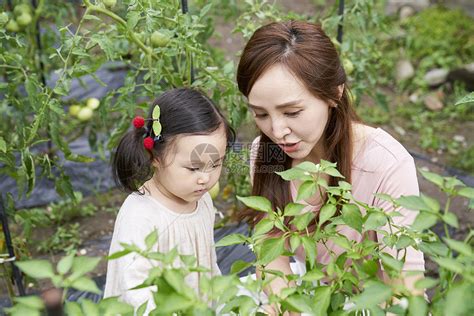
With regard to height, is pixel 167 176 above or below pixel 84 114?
above

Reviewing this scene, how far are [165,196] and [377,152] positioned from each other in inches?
19.0

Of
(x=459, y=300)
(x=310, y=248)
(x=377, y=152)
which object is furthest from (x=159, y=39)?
(x=459, y=300)

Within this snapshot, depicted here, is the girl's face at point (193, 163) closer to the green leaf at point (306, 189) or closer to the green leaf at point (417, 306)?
the green leaf at point (306, 189)

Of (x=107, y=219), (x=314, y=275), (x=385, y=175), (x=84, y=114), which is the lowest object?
(x=107, y=219)

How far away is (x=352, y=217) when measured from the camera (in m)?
0.81

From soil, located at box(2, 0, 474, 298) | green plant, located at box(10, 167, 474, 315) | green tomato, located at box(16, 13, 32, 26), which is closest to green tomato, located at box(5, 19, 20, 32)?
green tomato, located at box(16, 13, 32, 26)

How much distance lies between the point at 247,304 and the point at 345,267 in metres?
0.21

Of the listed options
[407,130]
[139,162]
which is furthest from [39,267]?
[407,130]

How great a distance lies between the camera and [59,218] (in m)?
2.36

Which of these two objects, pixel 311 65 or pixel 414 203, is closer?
pixel 414 203

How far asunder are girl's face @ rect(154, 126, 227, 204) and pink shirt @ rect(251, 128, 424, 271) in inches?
11.5

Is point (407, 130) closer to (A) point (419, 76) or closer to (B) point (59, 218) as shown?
(A) point (419, 76)

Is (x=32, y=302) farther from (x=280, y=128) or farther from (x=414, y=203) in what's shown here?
(x=280, y=128)

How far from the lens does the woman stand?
124 cm
